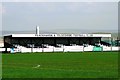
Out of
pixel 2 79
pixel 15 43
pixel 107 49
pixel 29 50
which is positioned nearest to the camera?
pixel 2 79

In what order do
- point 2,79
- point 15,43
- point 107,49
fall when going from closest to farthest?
1. point 2,79
2. point 107,49
3. point 15,43

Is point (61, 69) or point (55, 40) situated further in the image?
point (55, 40)

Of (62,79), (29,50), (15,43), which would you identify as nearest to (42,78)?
(62,79)

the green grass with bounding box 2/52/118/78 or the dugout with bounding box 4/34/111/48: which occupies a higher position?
the dugout with bounding box 4/34/111/48

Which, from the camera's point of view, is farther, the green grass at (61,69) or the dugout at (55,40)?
the dugout at (55,40)

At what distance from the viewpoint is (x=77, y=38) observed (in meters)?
119

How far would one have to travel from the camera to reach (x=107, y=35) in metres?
123

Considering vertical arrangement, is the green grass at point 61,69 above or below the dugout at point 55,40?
below

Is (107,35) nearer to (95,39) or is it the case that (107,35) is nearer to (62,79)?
(95,39)

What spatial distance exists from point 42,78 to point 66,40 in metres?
98.5

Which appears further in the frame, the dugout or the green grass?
the dugout

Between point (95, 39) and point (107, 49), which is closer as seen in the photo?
point (107, 49)

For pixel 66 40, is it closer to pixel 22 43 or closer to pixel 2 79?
pixel 22 43

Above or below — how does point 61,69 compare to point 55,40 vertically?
below
